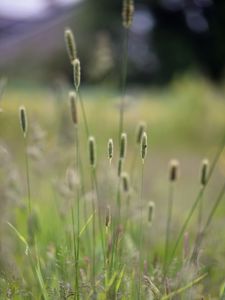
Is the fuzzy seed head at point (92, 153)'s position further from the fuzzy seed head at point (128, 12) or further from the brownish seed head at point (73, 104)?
the fuzzy seed head at point (128, 12)

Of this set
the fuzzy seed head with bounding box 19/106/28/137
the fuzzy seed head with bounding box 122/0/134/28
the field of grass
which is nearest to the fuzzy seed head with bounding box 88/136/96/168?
the field of grass

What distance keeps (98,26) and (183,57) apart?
8.36 ft

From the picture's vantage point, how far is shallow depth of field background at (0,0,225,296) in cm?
244

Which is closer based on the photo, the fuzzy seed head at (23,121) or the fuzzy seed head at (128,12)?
the fuzzy seed head at (23,121)

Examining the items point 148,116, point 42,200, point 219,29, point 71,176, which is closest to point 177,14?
point 219,29

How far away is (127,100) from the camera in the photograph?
2547 mm

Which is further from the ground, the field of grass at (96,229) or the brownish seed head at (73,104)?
the brownish seed head at (73,104)

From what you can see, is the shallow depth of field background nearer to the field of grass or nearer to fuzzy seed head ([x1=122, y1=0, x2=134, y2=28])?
the field of grass

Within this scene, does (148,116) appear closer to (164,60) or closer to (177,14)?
(164,60)

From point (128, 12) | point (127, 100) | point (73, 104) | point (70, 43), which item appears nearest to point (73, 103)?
point (73, 104)

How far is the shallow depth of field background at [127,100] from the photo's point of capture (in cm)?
244

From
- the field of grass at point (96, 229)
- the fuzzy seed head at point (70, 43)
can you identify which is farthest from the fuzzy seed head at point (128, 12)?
the field of grass at point (96, 229)

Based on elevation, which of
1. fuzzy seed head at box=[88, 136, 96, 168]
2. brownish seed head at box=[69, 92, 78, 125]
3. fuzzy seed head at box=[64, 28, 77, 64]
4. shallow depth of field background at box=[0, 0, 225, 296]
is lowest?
shallow depth of field background at box=[0, 0, 225, 296]

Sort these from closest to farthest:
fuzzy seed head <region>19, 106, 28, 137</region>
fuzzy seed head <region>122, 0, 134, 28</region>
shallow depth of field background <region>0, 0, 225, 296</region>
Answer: fuzzy seed head <region>19, 106, 28, 137</region>
fuzzy seed head <region>122, 0, 134, 28</region>
shallow depth of field background <region>0, 0, 225, 296</region>
